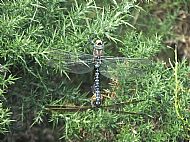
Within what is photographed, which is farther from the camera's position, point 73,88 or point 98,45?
point 73,88

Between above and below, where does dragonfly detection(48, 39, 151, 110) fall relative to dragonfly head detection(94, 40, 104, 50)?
below

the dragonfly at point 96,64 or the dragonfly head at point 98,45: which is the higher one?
the dragonfly head at point 98,45

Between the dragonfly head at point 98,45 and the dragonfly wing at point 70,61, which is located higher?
the dragonfly head at point 98,45

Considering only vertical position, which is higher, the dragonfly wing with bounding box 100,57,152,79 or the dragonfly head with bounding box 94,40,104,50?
the dragonfly head with bounding box 94,40,104,50

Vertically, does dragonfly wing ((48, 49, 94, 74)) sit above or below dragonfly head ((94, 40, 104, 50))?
below

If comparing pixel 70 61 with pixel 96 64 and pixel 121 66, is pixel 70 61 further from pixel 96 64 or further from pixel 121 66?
pixel 121 66

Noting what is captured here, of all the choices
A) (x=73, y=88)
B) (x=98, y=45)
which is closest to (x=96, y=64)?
(x=98, y=45)
